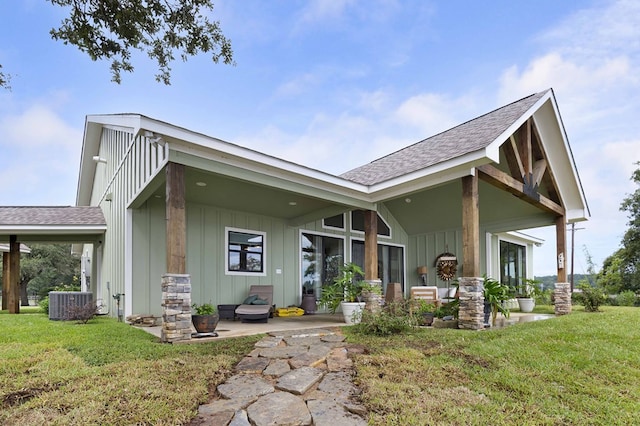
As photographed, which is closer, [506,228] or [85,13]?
[85,13]

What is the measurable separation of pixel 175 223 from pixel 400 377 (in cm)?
333

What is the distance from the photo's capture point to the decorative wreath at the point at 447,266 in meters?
12.2

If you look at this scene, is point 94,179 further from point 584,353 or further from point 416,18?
point 584,353

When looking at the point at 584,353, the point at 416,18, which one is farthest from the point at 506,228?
the point at 584,353

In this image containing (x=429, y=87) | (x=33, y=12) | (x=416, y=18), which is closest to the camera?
(x=33, y=12)

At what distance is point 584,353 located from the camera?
457 centimetres

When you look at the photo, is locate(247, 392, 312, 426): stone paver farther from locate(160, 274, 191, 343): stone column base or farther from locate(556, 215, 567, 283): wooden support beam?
locate(556, 215, 567, 283): wooden support beam

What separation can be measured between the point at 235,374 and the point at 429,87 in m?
10.9

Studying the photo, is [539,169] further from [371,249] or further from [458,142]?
[371,249]

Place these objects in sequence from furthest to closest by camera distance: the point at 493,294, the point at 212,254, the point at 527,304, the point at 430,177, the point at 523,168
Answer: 1. the point at 527,304
2. the point at 212,254
3. the point at 523,168
4. the point at 430,177
5. the point at 493,294

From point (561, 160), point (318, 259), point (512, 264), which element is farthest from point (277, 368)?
point (512, 264)

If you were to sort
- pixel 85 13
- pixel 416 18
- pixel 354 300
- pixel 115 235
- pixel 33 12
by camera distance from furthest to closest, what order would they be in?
pixel 115 235 < pixel 354 300 < pixel 416 18 < pixel 33 12 < pixel 85 13

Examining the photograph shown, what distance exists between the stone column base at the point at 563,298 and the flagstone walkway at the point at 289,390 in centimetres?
708

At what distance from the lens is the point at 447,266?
12.2m
